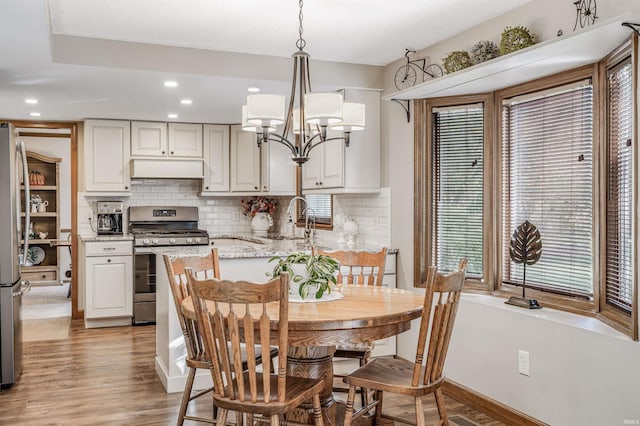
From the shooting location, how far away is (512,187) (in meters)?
3.80

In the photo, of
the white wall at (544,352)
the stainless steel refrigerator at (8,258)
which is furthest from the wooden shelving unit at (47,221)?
the white wall at (544,352)

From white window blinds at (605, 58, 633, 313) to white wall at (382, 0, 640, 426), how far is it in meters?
0.22

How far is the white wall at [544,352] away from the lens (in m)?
2.75

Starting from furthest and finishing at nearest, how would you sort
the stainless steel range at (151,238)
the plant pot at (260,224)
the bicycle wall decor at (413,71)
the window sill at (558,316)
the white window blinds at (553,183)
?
the plant pot at (260,224), the stainless steel range at (151,238), the bicycle wall decor at (413,71), the white window blinds at (553,183), the window sill at (558,316)

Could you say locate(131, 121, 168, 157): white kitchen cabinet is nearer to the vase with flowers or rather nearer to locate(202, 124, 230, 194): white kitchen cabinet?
locate(202, 124, 230, 194): white kitchen cabinet

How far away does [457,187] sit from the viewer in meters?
4.19

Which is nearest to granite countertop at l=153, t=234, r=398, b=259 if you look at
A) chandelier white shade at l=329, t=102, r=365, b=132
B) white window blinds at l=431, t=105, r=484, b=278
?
white window blinds at l=431, t=105, r=484, b=278

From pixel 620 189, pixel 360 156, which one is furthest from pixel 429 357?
pixel 360 156

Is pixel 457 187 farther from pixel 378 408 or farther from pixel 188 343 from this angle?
pixel 188 343

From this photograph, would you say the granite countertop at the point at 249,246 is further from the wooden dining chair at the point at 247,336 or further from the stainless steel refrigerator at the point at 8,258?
the wooden dining chair at the point at 247,336

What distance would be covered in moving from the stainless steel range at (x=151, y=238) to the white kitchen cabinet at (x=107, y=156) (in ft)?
1.72

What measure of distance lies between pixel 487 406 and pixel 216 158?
4.34 m

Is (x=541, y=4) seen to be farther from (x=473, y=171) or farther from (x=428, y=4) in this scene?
(x=473, y=171)

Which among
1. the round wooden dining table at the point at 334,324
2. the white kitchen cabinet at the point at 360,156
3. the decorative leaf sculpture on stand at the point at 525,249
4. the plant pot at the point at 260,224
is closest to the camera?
the round wooden dining table at the point at 334,324
